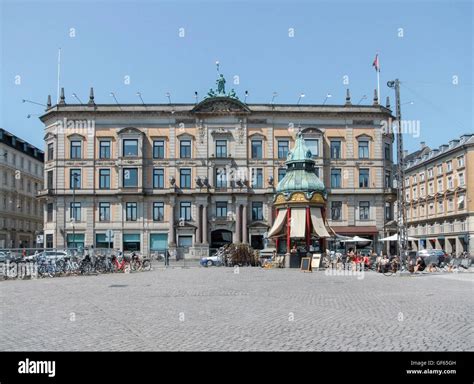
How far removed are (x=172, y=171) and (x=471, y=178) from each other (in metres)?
36.2

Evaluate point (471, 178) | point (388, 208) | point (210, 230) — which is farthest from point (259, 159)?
point (471, 178)

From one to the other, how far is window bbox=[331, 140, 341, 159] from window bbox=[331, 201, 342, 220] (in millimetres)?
5074

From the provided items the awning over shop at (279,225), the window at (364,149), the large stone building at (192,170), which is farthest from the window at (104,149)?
the awning over shop at (279,225)

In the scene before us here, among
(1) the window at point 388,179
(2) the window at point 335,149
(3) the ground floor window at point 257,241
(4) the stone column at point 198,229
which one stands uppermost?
(2) the window at point 335,149

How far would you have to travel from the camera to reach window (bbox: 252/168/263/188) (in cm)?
6322

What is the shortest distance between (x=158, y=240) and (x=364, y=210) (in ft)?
74.6

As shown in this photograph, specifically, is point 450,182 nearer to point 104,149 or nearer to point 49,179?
point 104,149

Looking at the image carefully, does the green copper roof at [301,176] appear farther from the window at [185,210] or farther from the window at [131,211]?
the window at [131,211]

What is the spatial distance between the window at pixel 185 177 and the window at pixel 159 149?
8.85 feet

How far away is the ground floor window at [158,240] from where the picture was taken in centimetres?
6262

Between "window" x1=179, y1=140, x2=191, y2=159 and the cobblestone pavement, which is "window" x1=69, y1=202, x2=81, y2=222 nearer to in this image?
"window" x1=179, y1=140, x2=191, y2=159

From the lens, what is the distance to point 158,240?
62688 mm
